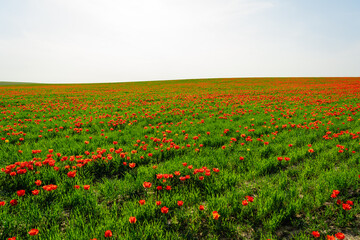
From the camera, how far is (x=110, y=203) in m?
3.00

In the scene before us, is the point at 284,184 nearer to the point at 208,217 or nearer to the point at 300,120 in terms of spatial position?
the point at 208,217

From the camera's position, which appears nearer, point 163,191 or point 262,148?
point 163,191

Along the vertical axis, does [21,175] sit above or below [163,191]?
above

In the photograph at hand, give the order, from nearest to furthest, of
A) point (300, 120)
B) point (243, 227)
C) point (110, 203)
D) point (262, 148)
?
1. point (243, 227)
2. point (110, 203)
3. point (262, 148)
4. point (300, 120)

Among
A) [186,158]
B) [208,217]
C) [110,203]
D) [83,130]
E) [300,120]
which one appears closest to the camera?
[208,217]

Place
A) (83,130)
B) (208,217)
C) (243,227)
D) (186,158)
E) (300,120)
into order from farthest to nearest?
(300,120), (83,130), (186,158), (208,217), (243,227)

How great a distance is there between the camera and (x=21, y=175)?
338 centimetres

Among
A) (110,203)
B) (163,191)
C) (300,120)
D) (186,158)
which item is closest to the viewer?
(110,203)

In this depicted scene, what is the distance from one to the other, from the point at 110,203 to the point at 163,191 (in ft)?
2.85

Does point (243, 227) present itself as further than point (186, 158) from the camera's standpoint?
No

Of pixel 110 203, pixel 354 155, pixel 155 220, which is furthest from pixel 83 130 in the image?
pixel 354 155

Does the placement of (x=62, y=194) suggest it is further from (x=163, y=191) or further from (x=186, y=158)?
(x=186, y=158)

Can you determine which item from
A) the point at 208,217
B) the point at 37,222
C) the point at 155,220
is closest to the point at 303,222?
the point at 208,217

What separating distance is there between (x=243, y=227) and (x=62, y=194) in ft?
9.34
